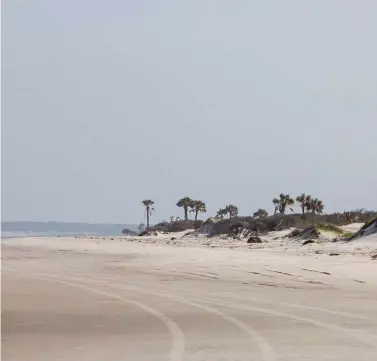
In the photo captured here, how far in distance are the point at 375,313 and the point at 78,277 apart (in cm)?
942

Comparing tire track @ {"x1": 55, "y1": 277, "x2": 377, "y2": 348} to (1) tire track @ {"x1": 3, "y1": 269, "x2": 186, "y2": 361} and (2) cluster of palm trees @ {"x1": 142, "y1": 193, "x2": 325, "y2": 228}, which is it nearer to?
(1) tire track @ {"x1": 3, "y1": 269, "x2": 186, "y2": 361}

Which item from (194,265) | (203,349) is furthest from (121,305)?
(194,265)

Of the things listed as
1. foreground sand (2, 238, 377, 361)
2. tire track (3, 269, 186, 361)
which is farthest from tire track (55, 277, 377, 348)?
tire track (3, 269, 186, 361)

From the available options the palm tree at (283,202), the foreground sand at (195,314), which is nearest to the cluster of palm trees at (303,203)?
the palm tree at (283,202)

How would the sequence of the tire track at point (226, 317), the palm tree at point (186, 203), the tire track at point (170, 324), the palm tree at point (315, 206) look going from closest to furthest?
the tire track at point (170, 324)
the tire track at point (226, 317)
the palm tree at point (315, 206)
the palm tree at point (186, 203)

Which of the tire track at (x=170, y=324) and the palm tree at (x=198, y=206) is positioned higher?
the palm tree at (x=198, y=206)

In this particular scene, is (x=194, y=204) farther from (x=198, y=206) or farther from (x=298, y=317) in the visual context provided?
(x=298, y=317)

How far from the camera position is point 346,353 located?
24.3 feet

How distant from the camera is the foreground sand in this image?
7.60 m

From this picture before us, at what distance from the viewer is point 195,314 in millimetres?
10633

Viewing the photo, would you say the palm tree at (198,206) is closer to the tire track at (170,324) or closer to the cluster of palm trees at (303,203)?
the cluster of palm trees at (303,203)

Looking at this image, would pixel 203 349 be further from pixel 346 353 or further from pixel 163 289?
pixel 163 289

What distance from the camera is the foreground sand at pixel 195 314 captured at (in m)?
7.60

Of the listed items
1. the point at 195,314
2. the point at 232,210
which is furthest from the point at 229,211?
the point at 195,314
